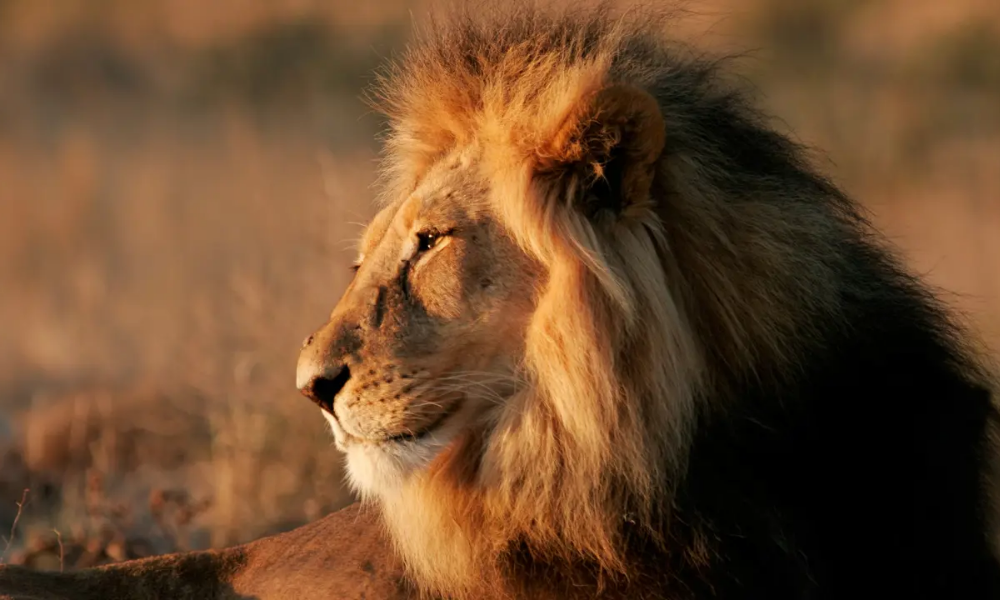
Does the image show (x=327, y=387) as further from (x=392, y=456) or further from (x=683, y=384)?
(x=683, y=384)

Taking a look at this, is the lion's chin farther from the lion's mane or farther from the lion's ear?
the lion's ear

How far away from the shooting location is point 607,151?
310 centimetres

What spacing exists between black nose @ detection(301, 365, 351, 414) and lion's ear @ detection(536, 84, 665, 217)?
636 mm

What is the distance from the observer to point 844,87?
1541 cm

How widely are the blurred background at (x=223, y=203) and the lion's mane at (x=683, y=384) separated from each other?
822mm

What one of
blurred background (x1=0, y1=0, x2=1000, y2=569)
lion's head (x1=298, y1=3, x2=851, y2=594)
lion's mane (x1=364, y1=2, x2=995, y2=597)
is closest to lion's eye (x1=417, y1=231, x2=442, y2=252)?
lion's head (x1=298, y1=3, x2=851, y2=594)

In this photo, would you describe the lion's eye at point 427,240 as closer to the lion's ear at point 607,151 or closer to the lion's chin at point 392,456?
the lion's ear at point 607,151

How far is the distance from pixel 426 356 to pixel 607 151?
0.62 meters

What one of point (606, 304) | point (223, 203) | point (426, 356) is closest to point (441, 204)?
point (426, 356)

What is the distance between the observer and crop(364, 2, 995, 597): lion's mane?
3.04m

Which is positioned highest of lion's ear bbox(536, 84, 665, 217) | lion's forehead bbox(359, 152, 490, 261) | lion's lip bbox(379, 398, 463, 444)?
lion's ear bbox(536, 84, 665, 217)

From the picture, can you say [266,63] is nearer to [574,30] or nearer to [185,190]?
[185,190]

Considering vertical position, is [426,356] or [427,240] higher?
[427,240]

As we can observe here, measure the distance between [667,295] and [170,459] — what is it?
4.71 meters
